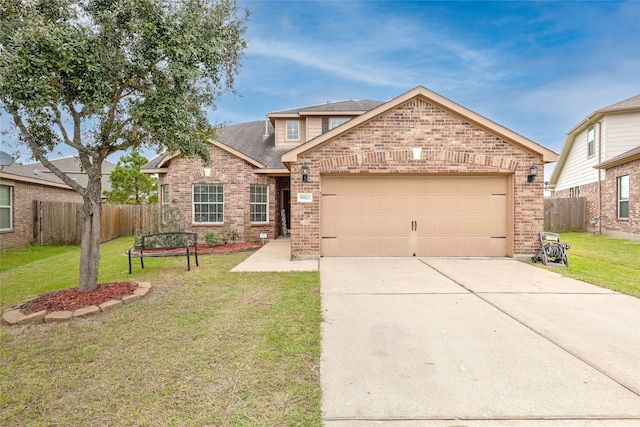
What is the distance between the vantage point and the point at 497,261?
335 inches

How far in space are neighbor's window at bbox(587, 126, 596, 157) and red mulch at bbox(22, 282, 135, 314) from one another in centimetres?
2165

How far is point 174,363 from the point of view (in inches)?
121

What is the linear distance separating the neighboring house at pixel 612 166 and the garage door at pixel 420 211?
29.8 feet

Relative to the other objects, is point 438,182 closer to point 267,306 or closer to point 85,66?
point 267,306

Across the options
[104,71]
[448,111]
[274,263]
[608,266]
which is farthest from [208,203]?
[608,266]

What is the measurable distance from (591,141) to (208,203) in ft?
66.0

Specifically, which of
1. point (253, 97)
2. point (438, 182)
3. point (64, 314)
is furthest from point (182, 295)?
point (253, 97)

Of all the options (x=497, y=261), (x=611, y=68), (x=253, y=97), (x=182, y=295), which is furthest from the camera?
(x=253, y=97)

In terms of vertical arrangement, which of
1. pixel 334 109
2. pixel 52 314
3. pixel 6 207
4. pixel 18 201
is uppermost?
pixel 334 109

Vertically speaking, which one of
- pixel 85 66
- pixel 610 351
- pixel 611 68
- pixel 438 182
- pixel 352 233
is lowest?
pixel 610 351

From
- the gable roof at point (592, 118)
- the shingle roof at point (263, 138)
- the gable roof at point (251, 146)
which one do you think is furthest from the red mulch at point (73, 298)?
the gable roof at point (592, 118)

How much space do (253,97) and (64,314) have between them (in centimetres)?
1934

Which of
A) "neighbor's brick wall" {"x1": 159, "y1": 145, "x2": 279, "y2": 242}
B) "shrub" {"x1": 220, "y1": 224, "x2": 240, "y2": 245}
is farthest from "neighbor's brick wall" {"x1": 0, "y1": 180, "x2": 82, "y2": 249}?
"shrub" {"x1": 220, "y1": 224, "x2": 240, "y2": 245}

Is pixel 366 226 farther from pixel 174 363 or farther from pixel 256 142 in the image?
pixel 256 142
